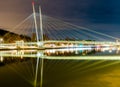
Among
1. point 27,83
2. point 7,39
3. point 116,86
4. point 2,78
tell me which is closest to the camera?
point 116,86

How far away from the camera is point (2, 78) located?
12.9 m

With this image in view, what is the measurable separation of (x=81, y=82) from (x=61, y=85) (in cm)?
99

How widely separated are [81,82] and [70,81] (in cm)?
47

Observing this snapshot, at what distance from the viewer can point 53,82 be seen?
11.8 metres

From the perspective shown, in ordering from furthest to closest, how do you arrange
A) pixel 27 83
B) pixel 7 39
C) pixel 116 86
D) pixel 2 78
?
pixel 7 39 → pixel 2 78 → pixel 27 83 → pixel 116 86

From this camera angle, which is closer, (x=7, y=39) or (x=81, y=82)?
(x=81, y=82)

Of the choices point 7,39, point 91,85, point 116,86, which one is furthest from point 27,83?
point 7,39

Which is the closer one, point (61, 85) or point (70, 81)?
point (61, 85)

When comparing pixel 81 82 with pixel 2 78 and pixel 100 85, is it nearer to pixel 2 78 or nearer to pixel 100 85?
pixel 100 85

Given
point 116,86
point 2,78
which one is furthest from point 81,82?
point 2,78

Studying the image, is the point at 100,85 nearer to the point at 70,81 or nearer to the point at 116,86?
the point at 116,86

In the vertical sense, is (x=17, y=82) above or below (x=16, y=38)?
below

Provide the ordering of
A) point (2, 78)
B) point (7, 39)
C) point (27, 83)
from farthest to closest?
point (7, 39)
point (2, 78)
point (27, 83)

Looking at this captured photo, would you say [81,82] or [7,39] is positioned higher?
[7,39]
